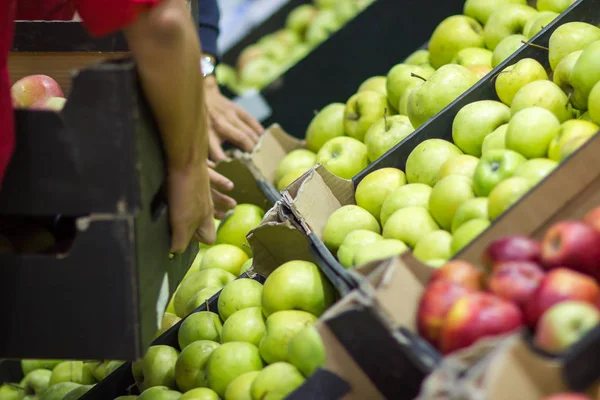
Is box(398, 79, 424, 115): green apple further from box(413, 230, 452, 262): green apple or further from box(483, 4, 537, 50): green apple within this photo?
box(413, 230, 452, 262): green apple

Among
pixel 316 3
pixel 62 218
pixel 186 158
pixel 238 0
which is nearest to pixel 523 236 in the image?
pixel 186 158

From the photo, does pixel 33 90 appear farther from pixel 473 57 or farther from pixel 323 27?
pixel 323 27

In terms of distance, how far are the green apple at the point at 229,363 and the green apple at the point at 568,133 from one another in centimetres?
92

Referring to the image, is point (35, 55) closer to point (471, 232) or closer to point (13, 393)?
point (13, 393)

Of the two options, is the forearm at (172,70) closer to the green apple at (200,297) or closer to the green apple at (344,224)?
the green apple at (344,224)

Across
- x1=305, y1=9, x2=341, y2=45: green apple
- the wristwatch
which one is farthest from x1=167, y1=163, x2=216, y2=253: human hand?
x1=305, y1=9, x2=341, y2=45: green apple

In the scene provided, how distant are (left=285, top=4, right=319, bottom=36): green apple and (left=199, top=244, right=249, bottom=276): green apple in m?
2.91

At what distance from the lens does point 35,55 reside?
94.0 inches

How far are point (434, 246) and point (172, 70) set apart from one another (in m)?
0.76

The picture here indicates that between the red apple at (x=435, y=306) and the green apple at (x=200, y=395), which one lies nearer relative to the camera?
the red apple at (x=435, y=306)

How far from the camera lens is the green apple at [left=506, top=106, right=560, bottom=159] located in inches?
71.7

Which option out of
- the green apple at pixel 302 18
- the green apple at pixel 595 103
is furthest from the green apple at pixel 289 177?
the green apple at pixel 302 18

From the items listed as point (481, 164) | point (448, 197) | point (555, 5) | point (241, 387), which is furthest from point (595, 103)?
point (241, 387)

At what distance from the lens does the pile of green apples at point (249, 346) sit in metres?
1.74
